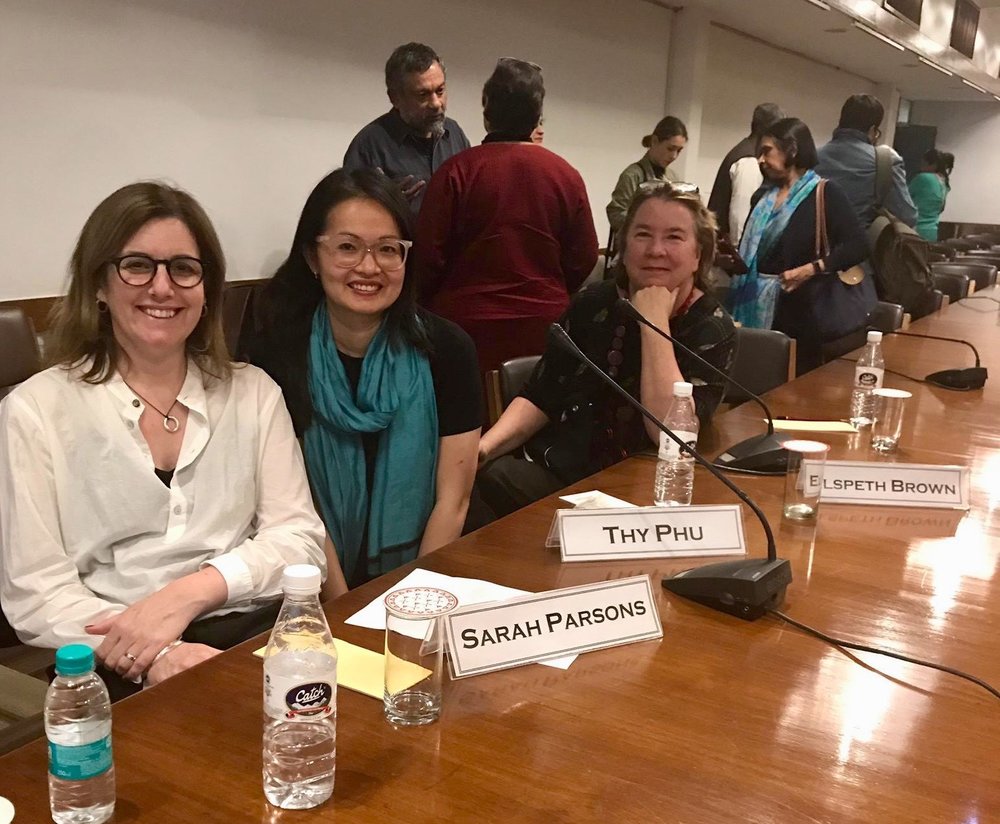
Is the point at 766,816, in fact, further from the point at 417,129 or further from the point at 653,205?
the point at 417,129

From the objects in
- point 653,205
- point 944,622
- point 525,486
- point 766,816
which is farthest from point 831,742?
point 653,205

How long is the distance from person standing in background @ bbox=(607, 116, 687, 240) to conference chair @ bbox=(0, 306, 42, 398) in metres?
3.31

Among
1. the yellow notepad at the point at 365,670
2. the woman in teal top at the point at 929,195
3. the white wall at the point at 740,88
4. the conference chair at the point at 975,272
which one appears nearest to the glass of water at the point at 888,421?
the yellow notepad at the point at 365,670

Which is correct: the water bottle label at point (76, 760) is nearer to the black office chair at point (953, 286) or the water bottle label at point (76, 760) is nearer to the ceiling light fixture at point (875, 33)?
the black office chair at point (953, 286)

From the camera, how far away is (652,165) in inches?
210

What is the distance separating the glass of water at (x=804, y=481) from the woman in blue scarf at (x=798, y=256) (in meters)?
2.19

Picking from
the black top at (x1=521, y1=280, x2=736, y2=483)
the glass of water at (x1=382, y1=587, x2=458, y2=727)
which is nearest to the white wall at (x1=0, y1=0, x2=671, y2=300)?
the black top at (x1=521, y1=280, x2=736, y2=483)

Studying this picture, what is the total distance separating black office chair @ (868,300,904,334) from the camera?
154 inches

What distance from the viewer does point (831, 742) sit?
3.14 feet

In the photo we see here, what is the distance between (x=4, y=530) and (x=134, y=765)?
26.1 inches

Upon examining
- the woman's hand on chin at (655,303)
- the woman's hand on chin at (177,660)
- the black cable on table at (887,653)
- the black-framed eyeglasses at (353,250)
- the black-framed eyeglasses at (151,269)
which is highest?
the black-framed eyeglasses at (353,250)

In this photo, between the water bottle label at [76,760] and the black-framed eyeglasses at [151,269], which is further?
the black-framed eyeglasses at [151,269]

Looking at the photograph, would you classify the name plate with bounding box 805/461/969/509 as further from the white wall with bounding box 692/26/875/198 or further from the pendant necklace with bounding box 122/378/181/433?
the white wall with bounding box 692/26/875/198

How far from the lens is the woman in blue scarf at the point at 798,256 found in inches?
140
